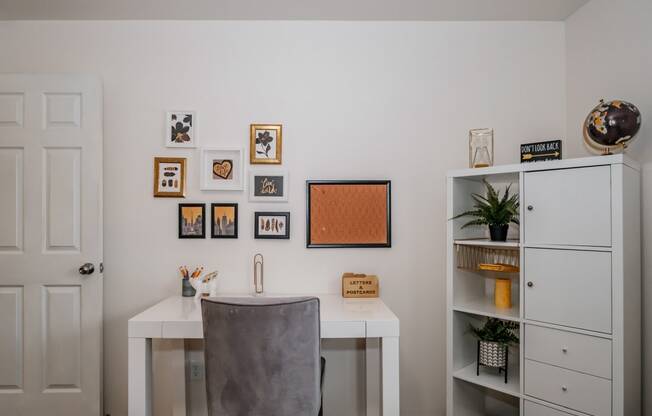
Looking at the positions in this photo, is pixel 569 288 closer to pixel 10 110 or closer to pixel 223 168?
pixel 223 168

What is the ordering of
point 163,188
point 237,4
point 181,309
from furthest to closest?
1. point 163,188
2. point 237,4
3. point 181,309

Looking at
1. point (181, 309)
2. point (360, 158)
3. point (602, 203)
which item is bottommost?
point (181, 309)

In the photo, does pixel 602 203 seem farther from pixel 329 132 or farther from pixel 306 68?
pixel 306 68

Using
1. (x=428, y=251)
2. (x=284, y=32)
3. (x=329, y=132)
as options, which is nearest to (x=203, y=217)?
(x=329, y=132)

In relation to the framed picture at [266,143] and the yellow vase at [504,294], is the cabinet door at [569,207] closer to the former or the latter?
the yellow vase at [504,294]

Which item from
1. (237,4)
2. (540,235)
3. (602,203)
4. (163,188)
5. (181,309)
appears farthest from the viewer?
(163,188)

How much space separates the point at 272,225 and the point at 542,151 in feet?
5.26

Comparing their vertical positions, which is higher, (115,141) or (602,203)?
(115,141)

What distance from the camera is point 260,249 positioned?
7.47 feet

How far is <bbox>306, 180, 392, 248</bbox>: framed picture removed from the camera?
226 centimetres

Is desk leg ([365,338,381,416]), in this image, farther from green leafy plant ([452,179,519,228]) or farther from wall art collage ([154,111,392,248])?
green leafy plant ([452,179,519,228])

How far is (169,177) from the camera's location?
88.6 inches

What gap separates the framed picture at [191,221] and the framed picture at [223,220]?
0.08m

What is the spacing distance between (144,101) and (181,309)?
53.7 inches
